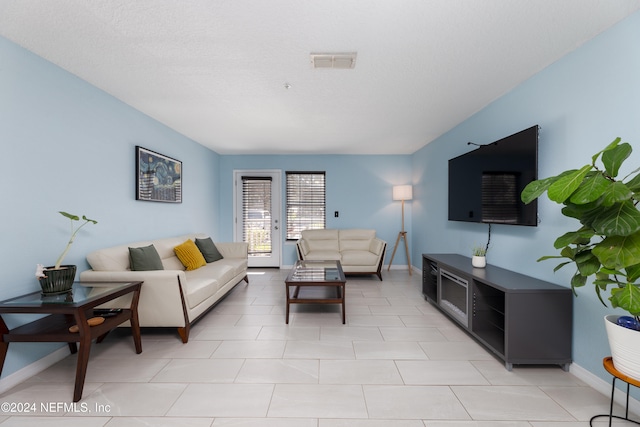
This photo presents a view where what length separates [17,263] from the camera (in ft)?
6.66

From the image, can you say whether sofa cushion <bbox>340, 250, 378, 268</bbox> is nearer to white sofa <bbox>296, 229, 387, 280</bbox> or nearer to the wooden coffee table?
white sofa <bbox>296, 229, 387, 280</bbox>

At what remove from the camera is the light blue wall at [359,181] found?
19.5 feet

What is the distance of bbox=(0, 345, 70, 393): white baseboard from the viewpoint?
1920 millimetres

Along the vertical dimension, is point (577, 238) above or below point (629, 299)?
above

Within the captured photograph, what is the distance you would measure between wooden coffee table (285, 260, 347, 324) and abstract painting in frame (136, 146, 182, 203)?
6.91 feet

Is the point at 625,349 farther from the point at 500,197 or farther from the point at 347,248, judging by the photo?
the point at 347,248

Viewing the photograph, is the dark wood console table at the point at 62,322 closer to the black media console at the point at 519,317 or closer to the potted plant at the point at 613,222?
the potted plant at the point at 613,222

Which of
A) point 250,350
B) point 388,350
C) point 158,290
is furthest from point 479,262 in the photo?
point 158,290

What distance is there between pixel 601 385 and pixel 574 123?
1.89 m

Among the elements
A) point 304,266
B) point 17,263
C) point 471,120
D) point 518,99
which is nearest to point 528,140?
point 518,99

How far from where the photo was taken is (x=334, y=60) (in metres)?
2.26

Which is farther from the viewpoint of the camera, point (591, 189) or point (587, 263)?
point (587, 263)

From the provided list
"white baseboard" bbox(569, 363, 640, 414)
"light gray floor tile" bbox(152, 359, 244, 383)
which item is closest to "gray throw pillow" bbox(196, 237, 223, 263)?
"light gray floor tile" bbox(152, 359, 244, 383)

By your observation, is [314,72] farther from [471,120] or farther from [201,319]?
[201,319]
